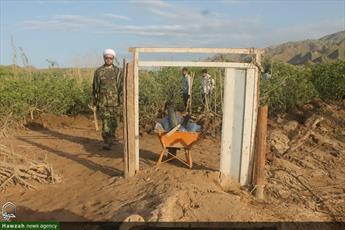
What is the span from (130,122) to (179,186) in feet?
4.32

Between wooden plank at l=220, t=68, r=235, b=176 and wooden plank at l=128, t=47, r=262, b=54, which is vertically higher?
wooden plank at l=128, t=47, r=262, b=54

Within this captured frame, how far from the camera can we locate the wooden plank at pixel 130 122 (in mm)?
6434

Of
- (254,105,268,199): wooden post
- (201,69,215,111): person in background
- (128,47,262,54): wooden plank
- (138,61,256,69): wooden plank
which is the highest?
(128,47,262,54): wooden plank

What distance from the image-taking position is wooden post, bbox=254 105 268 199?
608 centimetres

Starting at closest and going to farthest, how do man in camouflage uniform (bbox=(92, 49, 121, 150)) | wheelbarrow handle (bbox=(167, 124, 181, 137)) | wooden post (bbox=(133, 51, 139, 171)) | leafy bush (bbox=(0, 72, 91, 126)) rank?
wooden post (bbox=(133, 51, 139, 171)) → wheelbarrow handle (bbox=(167, 124, 181, 137)) → man in camouflage uniform (bbox=(92, 49, 121, 150)) → leafy bush (bbox=(0, 72, 91, 126))

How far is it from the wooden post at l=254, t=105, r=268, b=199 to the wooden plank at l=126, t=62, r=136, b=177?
1.76 metres

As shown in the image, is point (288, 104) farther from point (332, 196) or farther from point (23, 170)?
point (23, 170)

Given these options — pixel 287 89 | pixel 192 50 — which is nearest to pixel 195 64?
pixel 192 50

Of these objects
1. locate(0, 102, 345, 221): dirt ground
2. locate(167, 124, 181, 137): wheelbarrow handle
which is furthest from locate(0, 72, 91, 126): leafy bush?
locate(167, 124, 181, 137): wheelbarrow handle

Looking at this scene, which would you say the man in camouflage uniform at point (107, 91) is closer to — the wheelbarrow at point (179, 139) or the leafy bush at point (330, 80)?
the wheelbarrow at point (179, 139)

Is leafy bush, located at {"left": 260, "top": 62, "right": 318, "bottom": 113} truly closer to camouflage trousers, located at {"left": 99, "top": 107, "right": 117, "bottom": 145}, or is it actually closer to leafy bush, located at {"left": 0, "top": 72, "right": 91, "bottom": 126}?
leafy bush, located at {"left": 0, "top": 72, "right": 91, "bottom": 126}

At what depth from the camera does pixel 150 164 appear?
753 centimetres

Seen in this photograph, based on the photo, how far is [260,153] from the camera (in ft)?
20.1

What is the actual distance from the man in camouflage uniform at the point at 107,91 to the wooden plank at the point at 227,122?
8.86ft
